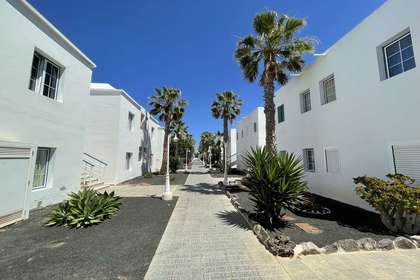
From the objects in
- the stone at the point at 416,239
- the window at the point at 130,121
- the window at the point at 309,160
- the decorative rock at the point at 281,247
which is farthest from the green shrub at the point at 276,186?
the window at the point at 130,121

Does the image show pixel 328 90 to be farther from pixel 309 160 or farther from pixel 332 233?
pixel 332 233

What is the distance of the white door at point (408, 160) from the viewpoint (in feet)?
18.7

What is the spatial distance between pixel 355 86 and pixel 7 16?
12323 millimetres

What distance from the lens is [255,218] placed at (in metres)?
6.41

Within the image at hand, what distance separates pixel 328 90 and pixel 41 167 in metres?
13.2

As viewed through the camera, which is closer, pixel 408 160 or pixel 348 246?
pixel 348 246

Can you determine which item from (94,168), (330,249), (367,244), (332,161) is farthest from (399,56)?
(94,168)

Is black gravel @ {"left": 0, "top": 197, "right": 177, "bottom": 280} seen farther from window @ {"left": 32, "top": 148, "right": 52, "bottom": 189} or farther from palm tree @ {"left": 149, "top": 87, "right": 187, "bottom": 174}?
palm tree @ {"left": 149, "top": 87, "right": 187, "bottom": 174}

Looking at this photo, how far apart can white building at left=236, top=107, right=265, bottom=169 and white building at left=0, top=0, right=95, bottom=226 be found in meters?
12.9

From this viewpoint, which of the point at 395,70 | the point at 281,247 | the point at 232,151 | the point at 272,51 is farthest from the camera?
the point at 232,151

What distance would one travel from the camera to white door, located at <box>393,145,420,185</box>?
5.70 meters

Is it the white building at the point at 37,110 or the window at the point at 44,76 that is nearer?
the white building at the point at 37,110

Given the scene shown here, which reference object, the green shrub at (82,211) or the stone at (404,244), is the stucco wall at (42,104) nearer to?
the green shrub at (82,211)

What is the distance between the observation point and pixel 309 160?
11000mm
